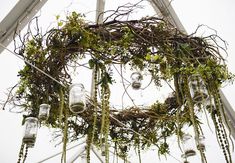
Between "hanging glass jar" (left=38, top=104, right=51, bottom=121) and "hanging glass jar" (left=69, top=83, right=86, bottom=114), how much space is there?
179mm

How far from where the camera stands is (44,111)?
6.41 feet

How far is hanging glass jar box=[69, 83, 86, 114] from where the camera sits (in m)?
1.84

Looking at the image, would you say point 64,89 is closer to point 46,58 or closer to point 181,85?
point 46,58

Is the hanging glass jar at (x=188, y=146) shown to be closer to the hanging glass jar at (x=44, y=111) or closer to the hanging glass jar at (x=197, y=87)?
the hanging glass jar at (x=197, y=87)

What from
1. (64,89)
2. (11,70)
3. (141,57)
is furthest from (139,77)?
(11,70)

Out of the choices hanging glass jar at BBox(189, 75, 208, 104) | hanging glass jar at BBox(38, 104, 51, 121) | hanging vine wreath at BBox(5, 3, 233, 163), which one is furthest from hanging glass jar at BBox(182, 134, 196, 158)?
hanging glass jar at BBox(38, 104, 51, 121)

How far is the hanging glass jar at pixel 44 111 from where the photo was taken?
1.94 meters

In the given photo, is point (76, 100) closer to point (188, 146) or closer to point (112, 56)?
point (112, 56)

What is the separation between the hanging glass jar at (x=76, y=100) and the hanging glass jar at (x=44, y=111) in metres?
0.18

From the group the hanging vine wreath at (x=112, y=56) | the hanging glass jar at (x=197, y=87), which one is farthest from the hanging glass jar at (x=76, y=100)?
the hanging glass jar at (x=197, y=87)

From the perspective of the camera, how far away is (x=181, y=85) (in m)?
1.95

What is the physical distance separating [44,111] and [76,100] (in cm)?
22

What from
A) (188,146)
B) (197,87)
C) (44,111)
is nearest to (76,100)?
(44,111)

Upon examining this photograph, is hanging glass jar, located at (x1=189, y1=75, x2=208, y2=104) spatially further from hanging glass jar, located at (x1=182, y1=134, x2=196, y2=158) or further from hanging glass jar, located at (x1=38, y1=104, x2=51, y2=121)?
hanging glass jar, located at (x1=38, y1=104, x2=51, y2=121)
